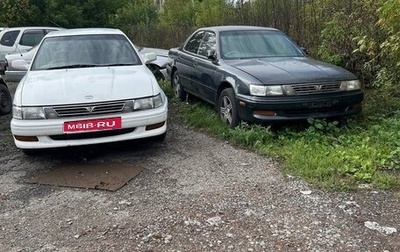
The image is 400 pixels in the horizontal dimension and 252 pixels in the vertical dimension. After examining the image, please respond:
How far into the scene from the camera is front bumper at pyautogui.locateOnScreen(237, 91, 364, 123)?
554 centimetres

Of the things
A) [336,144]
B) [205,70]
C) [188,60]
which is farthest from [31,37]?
[336,144]

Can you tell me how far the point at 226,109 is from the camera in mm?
6383

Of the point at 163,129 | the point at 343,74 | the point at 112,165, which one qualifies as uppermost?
the point at 343,74

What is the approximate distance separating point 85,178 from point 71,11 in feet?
51.3

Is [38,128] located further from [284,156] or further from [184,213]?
[284,156]

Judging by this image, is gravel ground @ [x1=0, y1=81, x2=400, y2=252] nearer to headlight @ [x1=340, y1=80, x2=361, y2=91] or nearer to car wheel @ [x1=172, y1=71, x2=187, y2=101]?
headlight @ [x1=340, y1=80, x2=361, y2=91]

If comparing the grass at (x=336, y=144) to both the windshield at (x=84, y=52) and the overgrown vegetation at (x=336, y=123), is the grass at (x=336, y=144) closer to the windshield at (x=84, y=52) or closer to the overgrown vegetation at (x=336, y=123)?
the overgrown vegetation at (x=336, y=123)

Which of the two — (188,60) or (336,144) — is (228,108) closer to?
(336,144)

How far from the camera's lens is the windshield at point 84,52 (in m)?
5.84

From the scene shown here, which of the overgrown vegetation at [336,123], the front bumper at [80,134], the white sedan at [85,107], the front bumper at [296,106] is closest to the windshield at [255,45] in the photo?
the overgrown vegetation at [336,123]

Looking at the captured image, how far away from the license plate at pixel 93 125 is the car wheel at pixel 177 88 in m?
3.73

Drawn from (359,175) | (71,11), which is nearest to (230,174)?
(359,175)

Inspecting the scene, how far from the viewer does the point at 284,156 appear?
510 cm

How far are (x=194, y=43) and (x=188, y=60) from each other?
428mm
